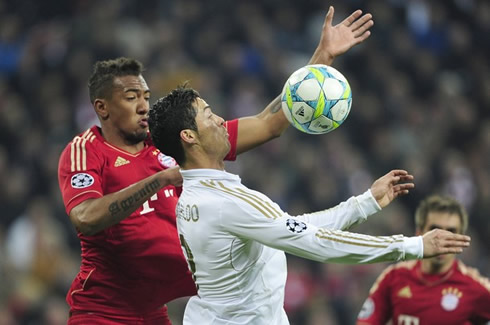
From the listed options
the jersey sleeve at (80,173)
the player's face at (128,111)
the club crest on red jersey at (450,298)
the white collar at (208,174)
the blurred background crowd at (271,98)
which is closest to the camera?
the white collar at (208,174)

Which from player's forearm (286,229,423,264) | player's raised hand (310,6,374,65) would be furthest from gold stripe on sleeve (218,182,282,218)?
player's raised hand (310,6,374,65)

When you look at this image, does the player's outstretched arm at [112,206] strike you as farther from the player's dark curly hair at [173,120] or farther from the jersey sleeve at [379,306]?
the jersey sleeve at [379,306]

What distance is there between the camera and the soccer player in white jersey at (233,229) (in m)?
A: 4.28

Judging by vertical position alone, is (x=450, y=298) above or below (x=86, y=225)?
below

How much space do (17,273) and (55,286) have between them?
550mm

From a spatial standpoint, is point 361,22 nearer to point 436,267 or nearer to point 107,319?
point 436,267

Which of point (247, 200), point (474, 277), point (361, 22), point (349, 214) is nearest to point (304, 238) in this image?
point (247, 200)

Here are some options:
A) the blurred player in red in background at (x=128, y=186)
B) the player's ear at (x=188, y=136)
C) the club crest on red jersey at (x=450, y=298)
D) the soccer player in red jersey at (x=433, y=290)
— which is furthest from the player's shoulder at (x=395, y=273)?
the player's ear at (x=188, y=136)

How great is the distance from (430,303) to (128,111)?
232cm

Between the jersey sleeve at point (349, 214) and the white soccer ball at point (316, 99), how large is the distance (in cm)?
52

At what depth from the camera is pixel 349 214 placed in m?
4.71

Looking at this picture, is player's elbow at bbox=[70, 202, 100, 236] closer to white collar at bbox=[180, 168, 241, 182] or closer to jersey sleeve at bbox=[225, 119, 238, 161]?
white collar at bbox=[180, 168, 241, 182]

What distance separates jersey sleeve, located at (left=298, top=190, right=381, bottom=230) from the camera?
4.66 meters

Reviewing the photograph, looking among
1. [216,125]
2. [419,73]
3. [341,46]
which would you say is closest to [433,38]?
[419,73]
